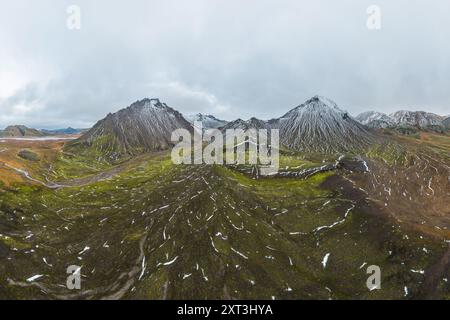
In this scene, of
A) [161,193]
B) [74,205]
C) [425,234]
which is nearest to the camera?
[425,234]

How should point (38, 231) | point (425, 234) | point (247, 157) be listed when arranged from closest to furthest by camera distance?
point (425, 234) → point (38, 231) → point (247, 157)

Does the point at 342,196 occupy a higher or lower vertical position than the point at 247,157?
lower

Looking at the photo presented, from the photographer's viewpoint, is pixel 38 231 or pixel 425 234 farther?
pixel 38 231

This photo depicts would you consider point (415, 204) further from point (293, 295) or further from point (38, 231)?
point (38, 231)
